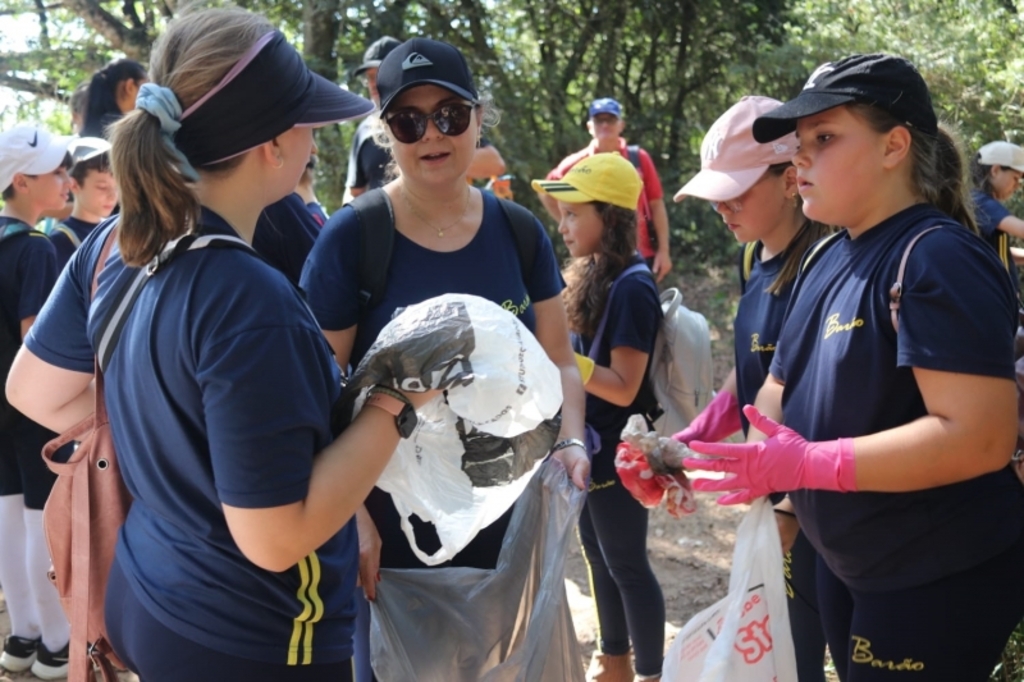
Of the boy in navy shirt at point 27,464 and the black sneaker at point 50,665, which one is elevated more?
the boy in navy shirt at point 27,464

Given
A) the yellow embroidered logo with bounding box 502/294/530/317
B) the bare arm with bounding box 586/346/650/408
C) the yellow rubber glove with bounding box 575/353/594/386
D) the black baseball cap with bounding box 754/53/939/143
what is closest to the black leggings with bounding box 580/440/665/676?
the bare arm with bounding box 586/346/650/408

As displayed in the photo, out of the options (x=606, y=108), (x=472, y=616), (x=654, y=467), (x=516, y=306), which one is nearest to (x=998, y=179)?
(x=606, y=108)

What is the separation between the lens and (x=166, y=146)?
159 cm

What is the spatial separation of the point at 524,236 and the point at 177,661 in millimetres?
1473

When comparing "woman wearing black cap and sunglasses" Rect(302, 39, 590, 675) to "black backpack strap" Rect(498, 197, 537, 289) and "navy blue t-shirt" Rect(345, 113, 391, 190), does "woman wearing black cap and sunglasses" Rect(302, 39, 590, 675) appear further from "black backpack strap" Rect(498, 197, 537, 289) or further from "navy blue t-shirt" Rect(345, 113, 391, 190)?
"navy blue t-shirt" Rect(345, 113, 391, 190)

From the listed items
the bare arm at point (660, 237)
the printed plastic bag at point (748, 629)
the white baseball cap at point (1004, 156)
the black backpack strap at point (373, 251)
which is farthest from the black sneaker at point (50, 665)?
the white baseball cap at point (1004, 156)

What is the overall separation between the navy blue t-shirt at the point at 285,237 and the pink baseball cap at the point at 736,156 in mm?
1131

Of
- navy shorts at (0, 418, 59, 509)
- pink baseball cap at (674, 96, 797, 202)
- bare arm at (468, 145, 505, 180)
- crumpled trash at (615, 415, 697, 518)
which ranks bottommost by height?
navy shorts at (0, 418, 59, 509)

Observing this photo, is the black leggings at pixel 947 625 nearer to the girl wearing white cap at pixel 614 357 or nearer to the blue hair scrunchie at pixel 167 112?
the girl wearing white cap at pixel 614 357

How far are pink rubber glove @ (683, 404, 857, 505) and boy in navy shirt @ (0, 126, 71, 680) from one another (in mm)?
2845

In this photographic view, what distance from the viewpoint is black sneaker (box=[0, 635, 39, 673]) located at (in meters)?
4.05

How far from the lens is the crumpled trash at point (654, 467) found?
2172 millimetres

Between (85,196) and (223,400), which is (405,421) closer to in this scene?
(223,400)

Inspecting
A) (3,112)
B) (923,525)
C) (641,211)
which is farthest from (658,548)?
(3,112)
